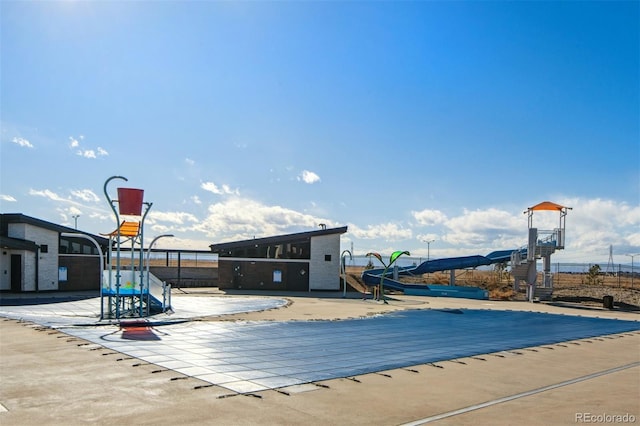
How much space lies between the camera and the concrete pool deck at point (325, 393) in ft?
25.5

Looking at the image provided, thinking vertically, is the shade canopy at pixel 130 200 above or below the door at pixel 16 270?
above

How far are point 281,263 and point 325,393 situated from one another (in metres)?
31.6

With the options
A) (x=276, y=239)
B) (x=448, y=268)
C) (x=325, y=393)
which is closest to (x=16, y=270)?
(x=276, y=239)

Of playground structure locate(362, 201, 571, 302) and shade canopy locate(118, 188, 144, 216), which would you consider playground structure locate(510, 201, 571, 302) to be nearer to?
playground structure locate(362, 201, 571, 302)

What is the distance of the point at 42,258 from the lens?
33.5m

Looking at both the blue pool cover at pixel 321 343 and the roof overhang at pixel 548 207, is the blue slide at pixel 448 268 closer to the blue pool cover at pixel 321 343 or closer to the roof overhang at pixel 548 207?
the roof overhang at pixel 548 207

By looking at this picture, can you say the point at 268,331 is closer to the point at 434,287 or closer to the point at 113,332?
the point at 113,332

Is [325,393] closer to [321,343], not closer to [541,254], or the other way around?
[321,343]

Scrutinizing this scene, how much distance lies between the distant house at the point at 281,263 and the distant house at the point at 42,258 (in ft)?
29.5

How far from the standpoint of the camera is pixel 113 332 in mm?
15625

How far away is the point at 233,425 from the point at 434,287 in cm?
3567

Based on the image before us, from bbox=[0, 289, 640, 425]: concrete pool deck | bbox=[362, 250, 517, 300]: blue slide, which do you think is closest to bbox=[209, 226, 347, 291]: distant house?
bbox=[362, 250, 517, 300]: blue slide

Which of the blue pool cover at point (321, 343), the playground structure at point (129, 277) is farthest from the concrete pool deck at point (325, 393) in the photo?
the playground structure at point (129, 277)

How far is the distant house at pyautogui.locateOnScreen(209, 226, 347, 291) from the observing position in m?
40.5
